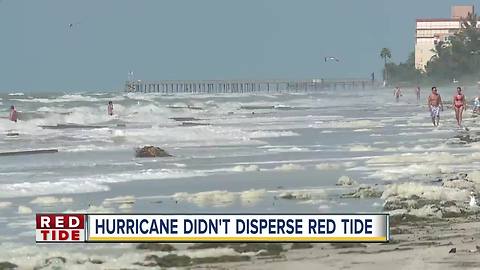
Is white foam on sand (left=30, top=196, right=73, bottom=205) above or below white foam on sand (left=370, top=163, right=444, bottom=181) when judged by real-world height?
below

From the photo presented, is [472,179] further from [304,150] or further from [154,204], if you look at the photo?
[304,150]

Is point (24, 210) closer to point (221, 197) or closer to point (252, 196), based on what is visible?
point (221, 197)

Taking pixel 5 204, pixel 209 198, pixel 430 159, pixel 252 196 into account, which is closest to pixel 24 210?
pixel 5 204

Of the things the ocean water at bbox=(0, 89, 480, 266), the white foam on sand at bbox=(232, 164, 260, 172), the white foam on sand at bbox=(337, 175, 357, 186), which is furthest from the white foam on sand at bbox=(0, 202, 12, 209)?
the white foam on sand at bbox=(232, 164, 260, 172)

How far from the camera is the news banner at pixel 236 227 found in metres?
7.96

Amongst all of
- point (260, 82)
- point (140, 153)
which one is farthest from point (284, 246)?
point (260, 82)

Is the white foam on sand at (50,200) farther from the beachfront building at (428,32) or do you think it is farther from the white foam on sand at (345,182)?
the beachfront building at (428,32)

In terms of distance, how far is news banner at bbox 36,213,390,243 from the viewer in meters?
7.96

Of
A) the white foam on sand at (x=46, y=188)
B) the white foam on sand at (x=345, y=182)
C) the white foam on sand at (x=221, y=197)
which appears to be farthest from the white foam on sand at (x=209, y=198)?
the white foam on sand at (x=46, y=188)

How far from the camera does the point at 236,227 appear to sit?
315 inches

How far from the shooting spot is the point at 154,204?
13.9 metres

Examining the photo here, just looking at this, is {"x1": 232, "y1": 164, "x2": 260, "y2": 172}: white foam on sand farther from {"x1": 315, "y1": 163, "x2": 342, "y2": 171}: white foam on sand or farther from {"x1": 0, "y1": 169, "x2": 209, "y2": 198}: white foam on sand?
{"x1": 315, "y1": 163, "x2": 342, "y2": 171}: white foam on sand

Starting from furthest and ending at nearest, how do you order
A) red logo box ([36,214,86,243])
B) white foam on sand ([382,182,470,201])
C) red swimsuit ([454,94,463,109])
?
1. red swimsuit ([454,94,463,109])
2. white foam on sand ([382,182,470,201])
3. red logo box ([36,214,86,243])

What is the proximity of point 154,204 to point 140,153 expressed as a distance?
1058 cm
